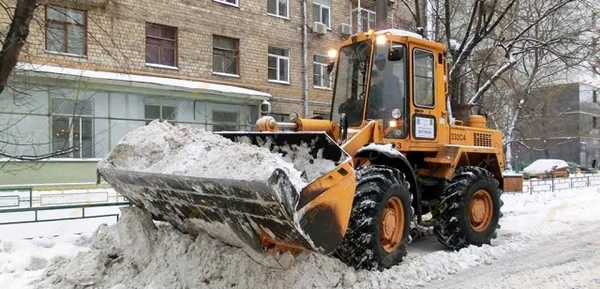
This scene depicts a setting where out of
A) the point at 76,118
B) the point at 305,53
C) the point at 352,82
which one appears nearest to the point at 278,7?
the point at 305,53

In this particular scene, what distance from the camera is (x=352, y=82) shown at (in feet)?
22.4

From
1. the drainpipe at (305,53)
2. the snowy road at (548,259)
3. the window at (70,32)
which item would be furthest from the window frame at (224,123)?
the snowy road at (548,259)

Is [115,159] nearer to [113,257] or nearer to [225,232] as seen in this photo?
[113,257]

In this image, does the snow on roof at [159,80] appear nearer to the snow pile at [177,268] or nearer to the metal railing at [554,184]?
the snow pile at [177,268]

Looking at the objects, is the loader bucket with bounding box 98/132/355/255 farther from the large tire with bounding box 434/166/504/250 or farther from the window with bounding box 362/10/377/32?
the window with bounding box 362/10/377/32

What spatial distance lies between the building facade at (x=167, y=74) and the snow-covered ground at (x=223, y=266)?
570 centimetres

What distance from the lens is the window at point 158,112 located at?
15.9 metres

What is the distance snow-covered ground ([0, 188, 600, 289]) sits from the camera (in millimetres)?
4977

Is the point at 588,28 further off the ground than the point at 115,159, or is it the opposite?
the point at 588,28

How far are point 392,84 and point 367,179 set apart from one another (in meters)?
1.62

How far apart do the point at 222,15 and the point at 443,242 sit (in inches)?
525

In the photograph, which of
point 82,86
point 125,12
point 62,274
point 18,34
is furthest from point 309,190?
point 125,12

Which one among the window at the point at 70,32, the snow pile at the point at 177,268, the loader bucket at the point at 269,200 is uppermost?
the window at the point at 70,32

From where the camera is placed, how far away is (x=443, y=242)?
665cm
